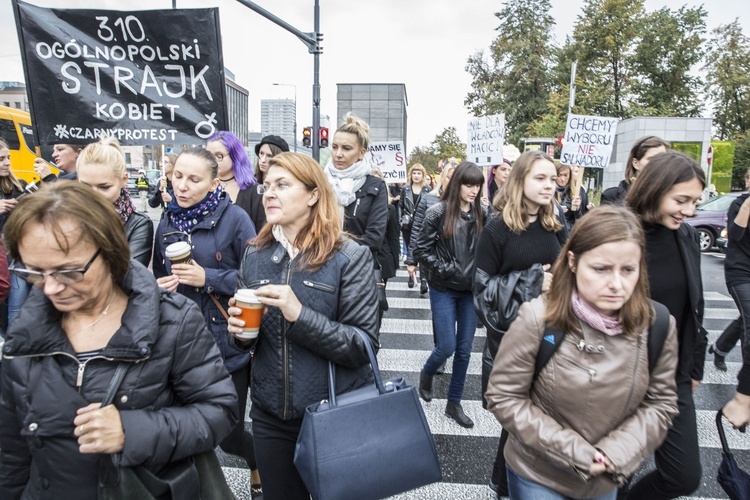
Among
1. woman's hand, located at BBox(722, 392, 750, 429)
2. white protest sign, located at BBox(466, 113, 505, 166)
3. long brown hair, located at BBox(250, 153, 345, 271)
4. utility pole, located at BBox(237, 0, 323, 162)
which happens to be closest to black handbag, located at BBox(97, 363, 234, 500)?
long brown hair, located at BBox(250, 153, 345, 271)

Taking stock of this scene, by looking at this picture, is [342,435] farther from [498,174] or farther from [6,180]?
[498,174]

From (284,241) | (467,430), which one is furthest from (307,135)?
(284,241)

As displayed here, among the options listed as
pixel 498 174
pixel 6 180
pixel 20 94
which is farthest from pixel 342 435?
pixel 20 94

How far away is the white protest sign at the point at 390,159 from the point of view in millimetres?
11055

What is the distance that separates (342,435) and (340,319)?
49 centimetres

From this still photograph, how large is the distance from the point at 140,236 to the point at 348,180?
6.09 ft

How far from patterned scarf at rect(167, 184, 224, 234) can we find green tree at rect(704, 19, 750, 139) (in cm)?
4513

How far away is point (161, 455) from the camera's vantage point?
57.5 inches

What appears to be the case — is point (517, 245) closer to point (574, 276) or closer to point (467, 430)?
Result: point (574, 276)

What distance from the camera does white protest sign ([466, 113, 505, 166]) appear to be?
7.64 metres

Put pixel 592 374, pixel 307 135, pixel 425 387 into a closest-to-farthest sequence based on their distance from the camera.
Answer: pixel 592 374
pixel 425 387
pixel 307 135

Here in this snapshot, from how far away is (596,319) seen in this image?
1.86 metres

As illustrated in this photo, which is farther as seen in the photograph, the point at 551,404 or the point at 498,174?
the point at 498,174

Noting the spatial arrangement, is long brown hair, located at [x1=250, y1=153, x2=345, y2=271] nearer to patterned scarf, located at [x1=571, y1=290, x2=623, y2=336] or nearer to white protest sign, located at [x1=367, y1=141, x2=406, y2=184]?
patterned scarf, located at [x1=571, y1=290, x2=623, y2=336]
